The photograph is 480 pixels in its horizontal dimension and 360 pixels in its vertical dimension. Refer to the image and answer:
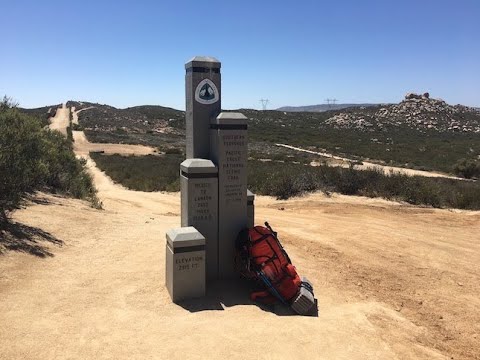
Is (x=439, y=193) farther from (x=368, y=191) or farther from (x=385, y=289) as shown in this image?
(x=385, y=289)

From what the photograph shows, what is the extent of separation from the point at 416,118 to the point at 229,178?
316 ft

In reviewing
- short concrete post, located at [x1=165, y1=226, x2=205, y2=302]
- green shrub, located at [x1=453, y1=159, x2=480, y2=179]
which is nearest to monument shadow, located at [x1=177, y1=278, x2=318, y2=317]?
short concrete post, located at [x1=165, y1=226, x2=205, y2=302]

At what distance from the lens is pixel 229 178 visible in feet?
22.2

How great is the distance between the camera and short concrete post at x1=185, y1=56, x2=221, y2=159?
21.8ft

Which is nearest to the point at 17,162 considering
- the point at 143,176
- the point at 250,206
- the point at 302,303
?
the point at 250,206

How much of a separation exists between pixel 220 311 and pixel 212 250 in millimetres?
1289

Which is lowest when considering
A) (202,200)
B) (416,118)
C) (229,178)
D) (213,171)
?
(202,200)

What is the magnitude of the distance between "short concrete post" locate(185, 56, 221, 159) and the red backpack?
1601mm

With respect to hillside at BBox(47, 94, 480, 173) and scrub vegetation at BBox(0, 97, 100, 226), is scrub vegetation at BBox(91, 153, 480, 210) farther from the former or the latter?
hillside at BBox(47, 94, 480, 173)

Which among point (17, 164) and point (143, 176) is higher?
point (17, 164)

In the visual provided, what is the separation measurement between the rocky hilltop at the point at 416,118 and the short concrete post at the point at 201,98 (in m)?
81.5

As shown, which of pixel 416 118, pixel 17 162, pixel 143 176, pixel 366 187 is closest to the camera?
pixel 17 162

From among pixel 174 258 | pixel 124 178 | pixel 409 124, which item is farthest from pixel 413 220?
pixel 409 124

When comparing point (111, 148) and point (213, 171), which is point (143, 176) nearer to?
point (213, 171)
